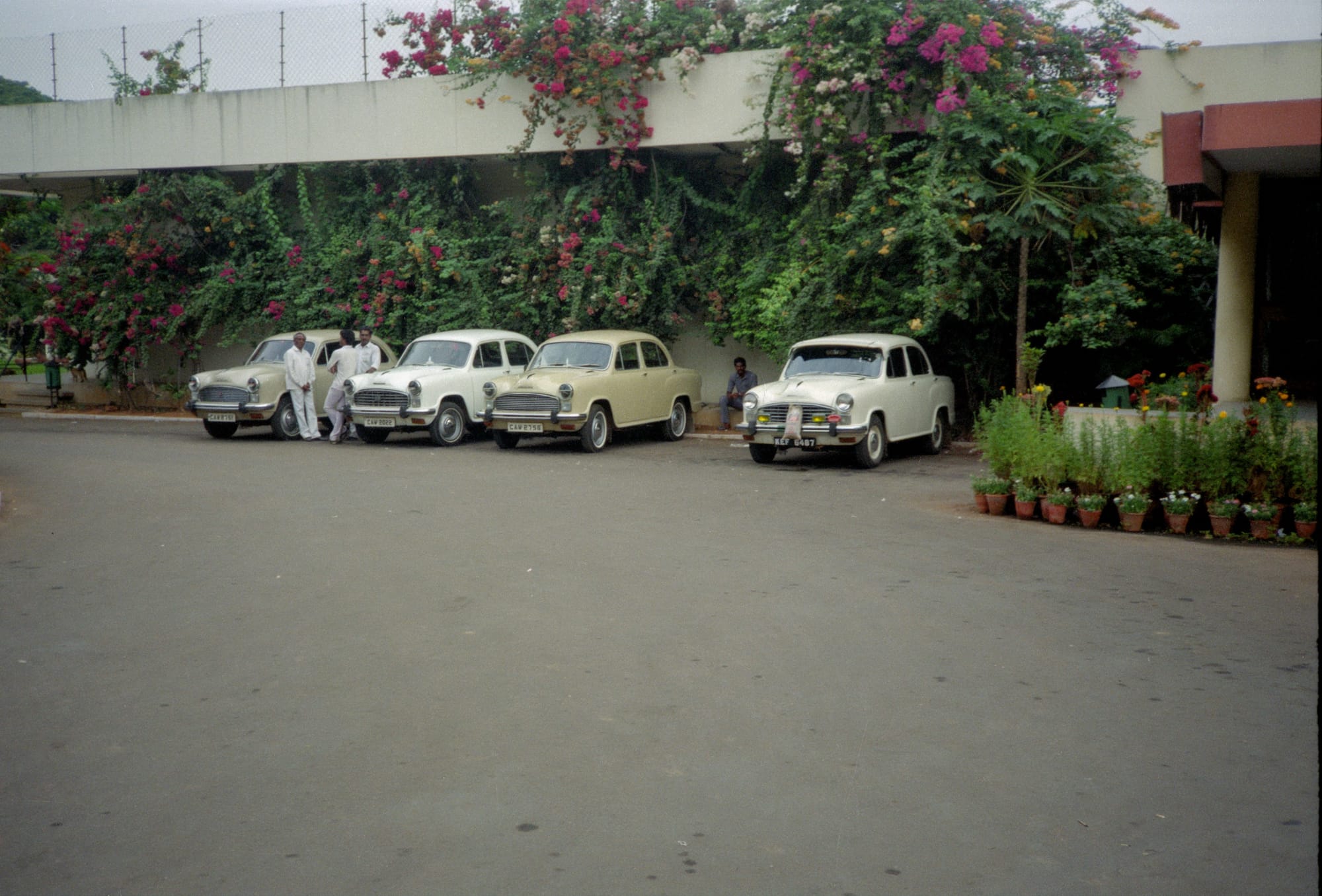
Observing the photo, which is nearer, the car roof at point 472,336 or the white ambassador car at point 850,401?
the white ambassador car at point 850,401

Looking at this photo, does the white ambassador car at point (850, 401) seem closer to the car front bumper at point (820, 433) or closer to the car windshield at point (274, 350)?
the car front bumper at point (820, 433)

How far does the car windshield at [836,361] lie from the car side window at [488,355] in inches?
217

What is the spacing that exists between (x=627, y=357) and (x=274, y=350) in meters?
6.60

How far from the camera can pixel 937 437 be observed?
58.7ft

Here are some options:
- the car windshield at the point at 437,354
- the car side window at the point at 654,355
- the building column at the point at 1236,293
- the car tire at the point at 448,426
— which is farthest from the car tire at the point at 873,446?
the car windshield at the point at 437,354

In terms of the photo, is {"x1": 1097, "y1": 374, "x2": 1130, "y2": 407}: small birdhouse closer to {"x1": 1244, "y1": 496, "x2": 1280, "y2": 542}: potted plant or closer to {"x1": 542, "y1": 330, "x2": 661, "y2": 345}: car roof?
{"x1": 1244, "y1": 496, "x2": 1280, "y2": 542}: potted plant

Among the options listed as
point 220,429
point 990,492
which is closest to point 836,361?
point 990,492

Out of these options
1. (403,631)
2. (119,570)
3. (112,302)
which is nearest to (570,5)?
(112,302)

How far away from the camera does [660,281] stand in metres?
22.6

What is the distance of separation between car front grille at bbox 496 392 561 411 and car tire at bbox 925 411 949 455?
212 inches

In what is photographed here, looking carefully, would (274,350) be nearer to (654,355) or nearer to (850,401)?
(654,355)

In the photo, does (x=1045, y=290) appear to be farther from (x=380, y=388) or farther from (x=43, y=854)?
(x=43, y=854)

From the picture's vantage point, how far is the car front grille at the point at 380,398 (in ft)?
61.2

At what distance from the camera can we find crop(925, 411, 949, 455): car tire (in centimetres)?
1778
